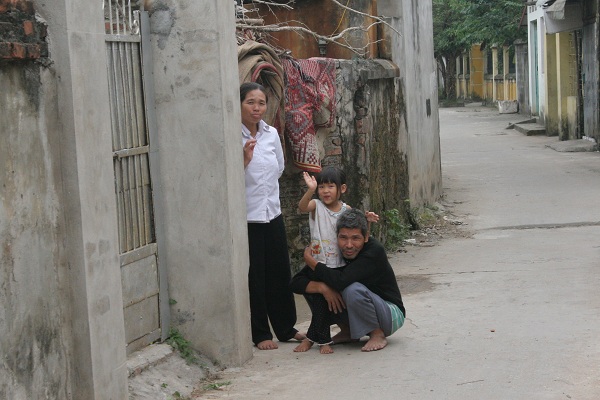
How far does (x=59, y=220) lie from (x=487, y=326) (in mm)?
3341

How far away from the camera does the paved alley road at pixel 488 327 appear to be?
5352 millimetres

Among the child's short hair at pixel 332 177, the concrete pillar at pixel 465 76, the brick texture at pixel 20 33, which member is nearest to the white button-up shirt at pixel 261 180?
the child's short hair at pixel 332 177

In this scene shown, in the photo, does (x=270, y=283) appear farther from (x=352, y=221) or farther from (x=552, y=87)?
(x=552, y=87)

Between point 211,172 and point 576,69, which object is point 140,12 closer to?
point 211,172

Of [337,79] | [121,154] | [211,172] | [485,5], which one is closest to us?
[121,154]

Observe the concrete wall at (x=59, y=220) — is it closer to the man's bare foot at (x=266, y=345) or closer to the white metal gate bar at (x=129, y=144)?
the white metal gate bar at (x=129, y=144)

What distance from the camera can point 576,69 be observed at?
23656mm

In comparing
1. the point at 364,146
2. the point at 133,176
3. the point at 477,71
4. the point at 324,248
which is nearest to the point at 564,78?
the point at 364,146

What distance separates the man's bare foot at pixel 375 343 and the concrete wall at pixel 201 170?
0.78m

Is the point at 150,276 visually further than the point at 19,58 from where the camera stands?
Yes

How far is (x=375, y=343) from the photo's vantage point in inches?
243

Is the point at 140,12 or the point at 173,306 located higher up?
the point at 140,12

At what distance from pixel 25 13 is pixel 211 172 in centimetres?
185

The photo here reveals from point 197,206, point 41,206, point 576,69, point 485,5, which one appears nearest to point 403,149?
point 197,206
